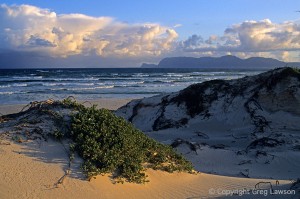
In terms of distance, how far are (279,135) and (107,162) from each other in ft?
23.7

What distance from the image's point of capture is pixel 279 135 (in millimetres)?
11125

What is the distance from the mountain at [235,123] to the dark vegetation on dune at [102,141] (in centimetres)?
260

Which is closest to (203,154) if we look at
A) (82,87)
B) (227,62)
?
(82,87)

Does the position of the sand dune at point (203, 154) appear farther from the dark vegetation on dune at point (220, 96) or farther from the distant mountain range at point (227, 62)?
the distant mountain range at point (227, 62)

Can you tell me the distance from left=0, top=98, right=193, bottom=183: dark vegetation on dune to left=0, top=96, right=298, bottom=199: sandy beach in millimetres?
131

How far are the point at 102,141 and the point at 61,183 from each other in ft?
2.91

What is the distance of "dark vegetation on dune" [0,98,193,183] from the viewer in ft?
17.5

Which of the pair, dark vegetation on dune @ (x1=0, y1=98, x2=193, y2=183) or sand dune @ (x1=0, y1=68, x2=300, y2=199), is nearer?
sand dune @ (x1=0, y1=68, x2=300, y2=199)

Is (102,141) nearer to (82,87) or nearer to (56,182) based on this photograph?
(56,182)

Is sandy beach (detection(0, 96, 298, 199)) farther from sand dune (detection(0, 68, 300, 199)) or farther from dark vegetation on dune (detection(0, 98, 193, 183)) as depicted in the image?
dark vegetation on dune (detection(0, 98, 193, 183))

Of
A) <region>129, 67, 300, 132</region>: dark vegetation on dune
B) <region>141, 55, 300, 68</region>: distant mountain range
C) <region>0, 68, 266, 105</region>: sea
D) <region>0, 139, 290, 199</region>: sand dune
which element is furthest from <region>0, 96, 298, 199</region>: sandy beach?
<region>141, 55, 300, 68</region>: distant mountain range

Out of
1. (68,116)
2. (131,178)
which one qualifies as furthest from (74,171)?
(68,116)

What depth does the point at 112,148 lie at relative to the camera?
5453 mm

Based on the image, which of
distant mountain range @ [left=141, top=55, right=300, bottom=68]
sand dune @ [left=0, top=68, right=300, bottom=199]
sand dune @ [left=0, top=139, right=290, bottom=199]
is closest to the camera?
sand dune @ [left=0, top=139, right=290, bottom=199]
